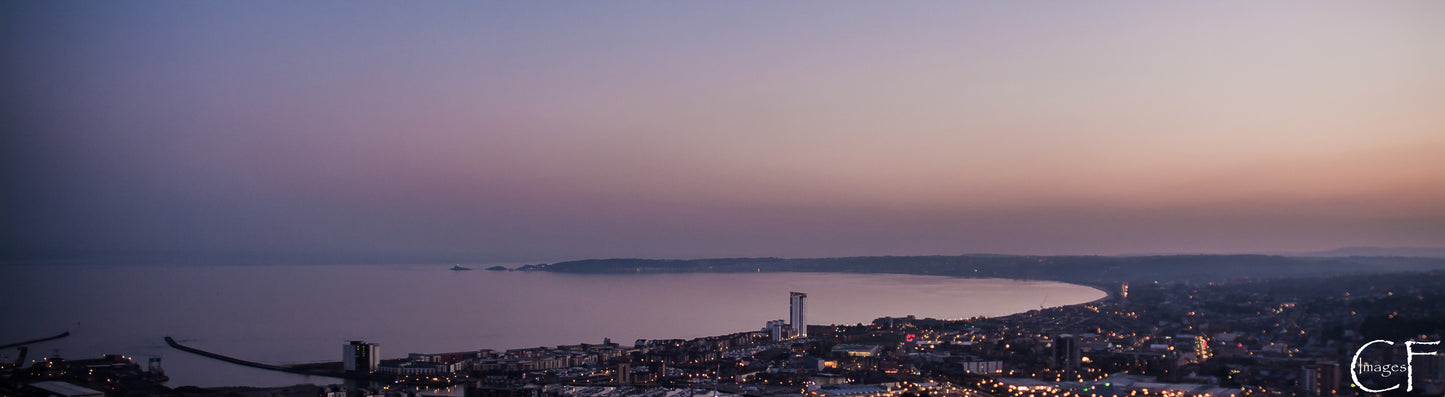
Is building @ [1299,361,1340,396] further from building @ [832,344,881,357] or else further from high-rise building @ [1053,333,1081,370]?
building @ [832,344,881,357]

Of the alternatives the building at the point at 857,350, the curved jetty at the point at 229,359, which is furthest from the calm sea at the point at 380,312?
the building at the point at 857,350

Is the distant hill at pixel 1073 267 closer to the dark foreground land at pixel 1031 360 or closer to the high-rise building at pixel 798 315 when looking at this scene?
the dark foreground land at pixel 1031 360

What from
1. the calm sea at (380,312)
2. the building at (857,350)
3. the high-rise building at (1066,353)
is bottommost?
the calm sea at (380,312)

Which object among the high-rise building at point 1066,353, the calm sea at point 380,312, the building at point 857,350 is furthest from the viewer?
the calm sea at point 380,312

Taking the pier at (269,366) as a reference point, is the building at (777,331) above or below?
above

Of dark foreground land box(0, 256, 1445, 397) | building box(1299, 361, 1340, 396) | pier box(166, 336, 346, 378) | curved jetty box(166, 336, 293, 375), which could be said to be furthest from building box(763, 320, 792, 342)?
building box(1299, 361, 1340, 396)

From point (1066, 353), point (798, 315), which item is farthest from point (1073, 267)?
point (1066, 353)

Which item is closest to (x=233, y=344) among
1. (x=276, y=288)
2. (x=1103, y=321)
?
(x=1103, y=321)

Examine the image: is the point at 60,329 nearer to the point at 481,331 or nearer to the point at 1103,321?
the point at 481,331
